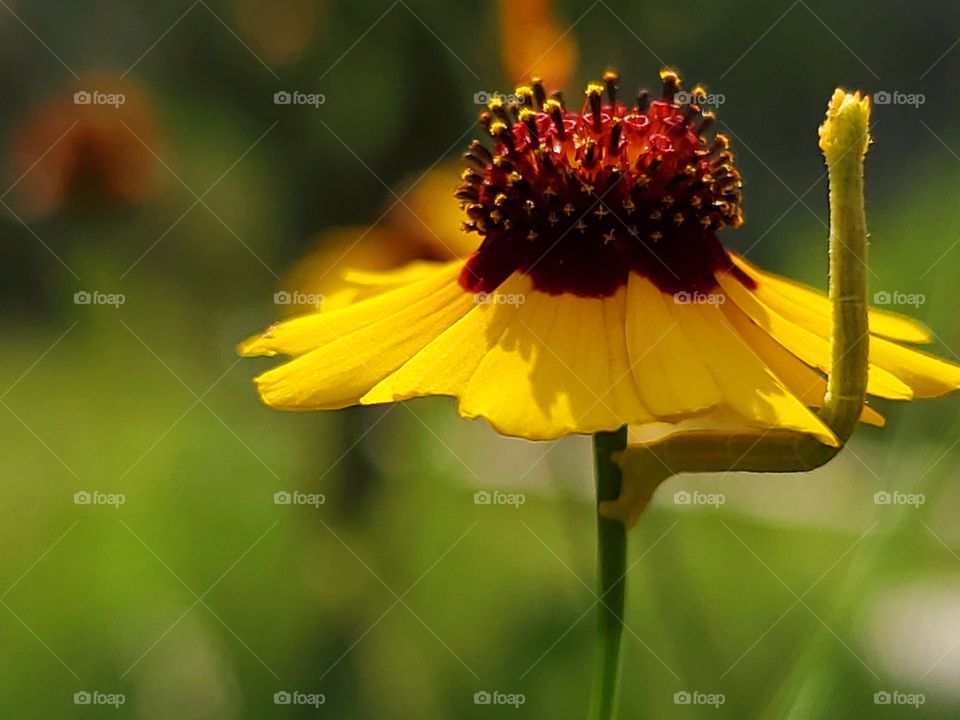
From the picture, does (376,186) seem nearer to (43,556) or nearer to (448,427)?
(448,427)

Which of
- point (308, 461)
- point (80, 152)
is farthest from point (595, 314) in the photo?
point (80, 152)

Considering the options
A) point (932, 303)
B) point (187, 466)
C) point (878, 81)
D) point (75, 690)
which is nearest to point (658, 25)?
point (878, 81)

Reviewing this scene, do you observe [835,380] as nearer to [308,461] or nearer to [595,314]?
[595,314]

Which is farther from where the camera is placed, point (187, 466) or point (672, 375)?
point (187, 466)

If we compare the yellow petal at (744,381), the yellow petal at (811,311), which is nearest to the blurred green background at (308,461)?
the yellow petal at (811,311)

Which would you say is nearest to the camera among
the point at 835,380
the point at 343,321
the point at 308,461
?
the point at 835,380

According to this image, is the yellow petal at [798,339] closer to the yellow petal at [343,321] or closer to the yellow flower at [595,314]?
the yellow flower at [595,314]
